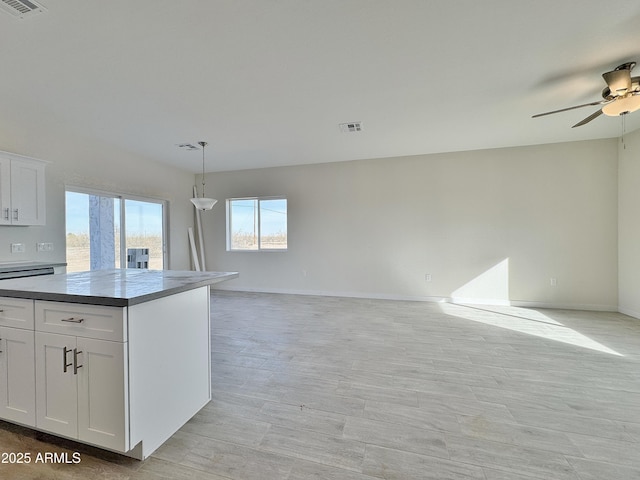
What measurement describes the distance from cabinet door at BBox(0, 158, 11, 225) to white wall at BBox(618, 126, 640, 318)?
27.1ft

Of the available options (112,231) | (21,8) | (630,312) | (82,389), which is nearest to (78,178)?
(112,231)

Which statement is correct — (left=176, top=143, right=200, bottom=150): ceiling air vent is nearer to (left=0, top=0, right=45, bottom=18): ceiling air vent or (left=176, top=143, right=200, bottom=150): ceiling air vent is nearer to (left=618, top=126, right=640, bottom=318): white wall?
(left=0, top=0, right=45, bottom=18): ceiling air vent

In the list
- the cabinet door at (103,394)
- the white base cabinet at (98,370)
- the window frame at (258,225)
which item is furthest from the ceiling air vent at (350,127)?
the cabinet door at (103,394)

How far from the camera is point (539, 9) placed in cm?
183

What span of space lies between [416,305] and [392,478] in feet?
12.4

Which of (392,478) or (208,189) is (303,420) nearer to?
(392,478)

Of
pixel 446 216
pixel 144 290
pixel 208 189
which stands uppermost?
pixel 208 189

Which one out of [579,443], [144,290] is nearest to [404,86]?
[144,290]

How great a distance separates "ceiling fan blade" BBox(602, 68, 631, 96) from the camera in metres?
2.35

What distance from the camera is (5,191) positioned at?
313 cm

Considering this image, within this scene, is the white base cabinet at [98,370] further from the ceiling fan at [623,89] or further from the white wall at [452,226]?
the white wall at [452,226]

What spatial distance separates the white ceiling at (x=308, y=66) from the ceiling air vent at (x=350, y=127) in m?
0.09

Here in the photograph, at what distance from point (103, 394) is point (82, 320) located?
1.32 feet

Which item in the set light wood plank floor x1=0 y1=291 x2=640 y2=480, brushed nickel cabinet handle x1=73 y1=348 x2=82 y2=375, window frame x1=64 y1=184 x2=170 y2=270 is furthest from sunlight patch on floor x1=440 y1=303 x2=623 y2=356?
window frame x1=64 y1=184 x2=170 y2=270
